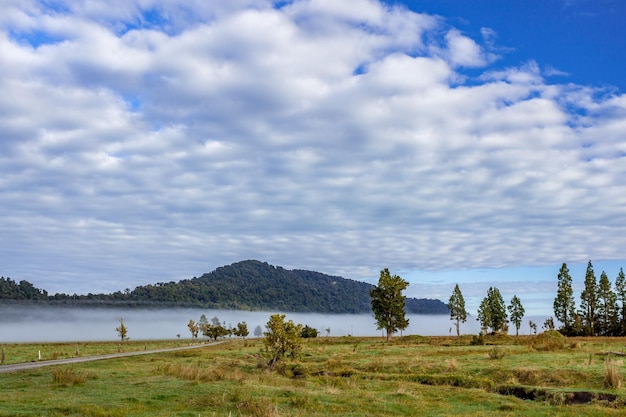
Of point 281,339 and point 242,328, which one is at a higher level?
point 281,339

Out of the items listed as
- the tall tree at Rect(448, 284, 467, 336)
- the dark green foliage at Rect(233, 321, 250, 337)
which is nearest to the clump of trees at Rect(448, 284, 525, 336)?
the tall tree at Rect(448, 284, 467, 336)

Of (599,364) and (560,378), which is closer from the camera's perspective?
(560,378)

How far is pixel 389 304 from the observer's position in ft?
379

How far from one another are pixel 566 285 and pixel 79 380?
120531 mm

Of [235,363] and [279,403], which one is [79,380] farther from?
[235,363]

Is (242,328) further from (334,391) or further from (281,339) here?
(334,391)

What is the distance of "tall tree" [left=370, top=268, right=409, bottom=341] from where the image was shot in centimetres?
11581

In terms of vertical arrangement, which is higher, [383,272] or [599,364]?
[383,272]

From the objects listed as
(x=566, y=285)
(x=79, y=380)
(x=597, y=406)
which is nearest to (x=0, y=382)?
(x=79, y=380)

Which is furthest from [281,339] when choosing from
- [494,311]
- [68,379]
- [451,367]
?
[494,311]

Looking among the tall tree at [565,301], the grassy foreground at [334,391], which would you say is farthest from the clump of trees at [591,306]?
the grassy foreground at [334,391]

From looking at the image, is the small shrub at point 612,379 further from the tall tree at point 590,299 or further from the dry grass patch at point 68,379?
the tall tree at point 590,299

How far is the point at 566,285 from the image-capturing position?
411 feet

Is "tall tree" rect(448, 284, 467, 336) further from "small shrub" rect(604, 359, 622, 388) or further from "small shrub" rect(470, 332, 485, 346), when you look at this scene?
"small shrub" rect(604, 359, 622, 388)
